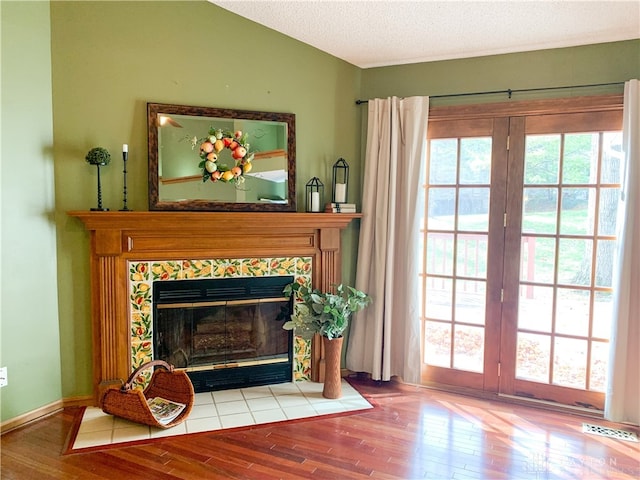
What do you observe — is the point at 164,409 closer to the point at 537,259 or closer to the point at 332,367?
the point at 332,367

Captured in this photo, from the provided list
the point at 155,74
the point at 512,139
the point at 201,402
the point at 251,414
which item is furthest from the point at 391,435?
the point at 155,74

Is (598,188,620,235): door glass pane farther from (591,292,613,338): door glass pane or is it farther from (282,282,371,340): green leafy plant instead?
(282,282,371,340): green leafy plant

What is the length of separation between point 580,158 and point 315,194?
72.0 inches

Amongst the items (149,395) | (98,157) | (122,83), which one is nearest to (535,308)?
(149,395)

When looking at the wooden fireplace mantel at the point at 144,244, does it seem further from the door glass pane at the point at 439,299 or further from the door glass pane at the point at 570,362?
the door glass pane at the point at 570,362

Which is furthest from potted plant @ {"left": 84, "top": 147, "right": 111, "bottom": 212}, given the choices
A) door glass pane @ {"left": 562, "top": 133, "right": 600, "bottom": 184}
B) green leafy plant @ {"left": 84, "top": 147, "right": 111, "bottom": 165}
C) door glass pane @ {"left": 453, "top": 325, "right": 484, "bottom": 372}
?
door glass pane @ {"left": 562, "top": 133, "right": 600, "bottom": 184}

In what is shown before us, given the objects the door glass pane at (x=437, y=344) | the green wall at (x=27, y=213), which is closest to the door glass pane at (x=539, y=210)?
the door glass pane at (x=437, y=344)

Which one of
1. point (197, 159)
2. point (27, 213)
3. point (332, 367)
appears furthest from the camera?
point (332, 367)

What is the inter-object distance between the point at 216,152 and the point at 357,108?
1.22m

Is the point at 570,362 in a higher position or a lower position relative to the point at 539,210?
lower

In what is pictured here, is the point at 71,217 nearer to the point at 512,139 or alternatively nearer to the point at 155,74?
the point at 155,74

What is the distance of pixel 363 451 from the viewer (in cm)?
270

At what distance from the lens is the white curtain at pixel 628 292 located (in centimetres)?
292

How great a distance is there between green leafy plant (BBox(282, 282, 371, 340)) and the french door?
67 centimetres
